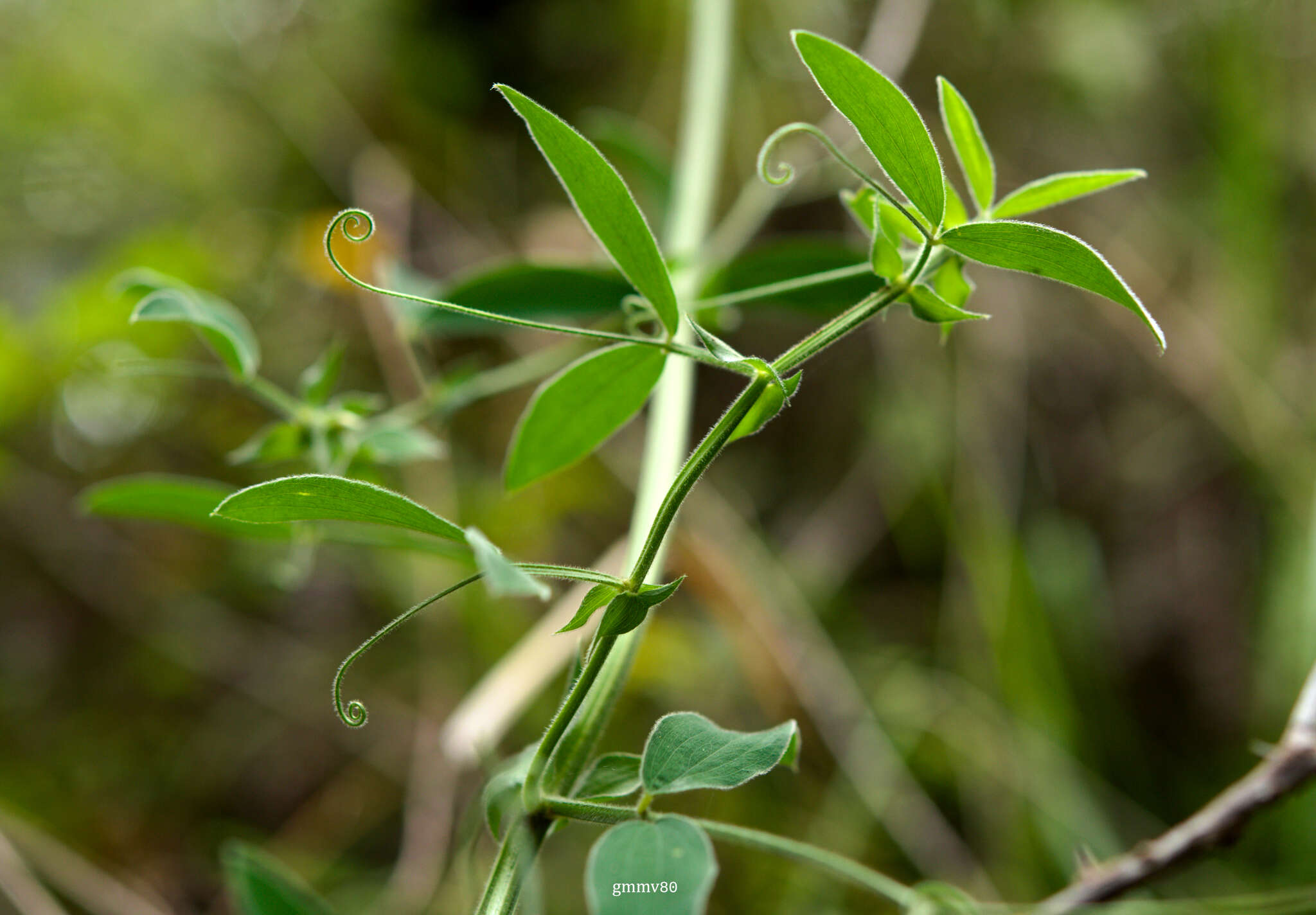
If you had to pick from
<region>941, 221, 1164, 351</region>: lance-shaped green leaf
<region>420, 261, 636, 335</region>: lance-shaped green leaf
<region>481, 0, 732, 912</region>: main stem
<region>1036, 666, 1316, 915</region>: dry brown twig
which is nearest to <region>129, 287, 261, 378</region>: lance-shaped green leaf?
<region>420, 261, 636, 335</region>: lance-shaped green leaf

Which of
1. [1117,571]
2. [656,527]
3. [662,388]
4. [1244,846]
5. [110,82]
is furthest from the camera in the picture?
[110,82]

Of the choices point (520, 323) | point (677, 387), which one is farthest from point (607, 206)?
point (677, 387)

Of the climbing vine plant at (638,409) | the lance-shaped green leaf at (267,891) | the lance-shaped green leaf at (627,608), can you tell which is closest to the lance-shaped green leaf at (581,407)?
the climbing vine plant at (638,409)

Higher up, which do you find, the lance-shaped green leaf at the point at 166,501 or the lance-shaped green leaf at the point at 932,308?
the lance-shaped green leaf at the point at 932,308

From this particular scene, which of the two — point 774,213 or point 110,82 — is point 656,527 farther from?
point 110,82

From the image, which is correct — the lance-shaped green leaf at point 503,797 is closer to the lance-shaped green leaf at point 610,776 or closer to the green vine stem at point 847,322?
the lance-shaped green leaf at point 610,776

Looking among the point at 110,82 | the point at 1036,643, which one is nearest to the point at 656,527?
the point at 1036,643
